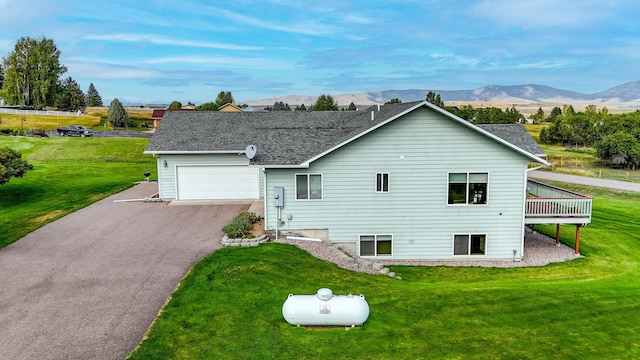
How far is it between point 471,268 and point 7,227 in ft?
65.3

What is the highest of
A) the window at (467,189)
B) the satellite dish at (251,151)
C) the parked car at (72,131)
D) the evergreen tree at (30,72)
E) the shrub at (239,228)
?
the evergreen tree at (30,72)

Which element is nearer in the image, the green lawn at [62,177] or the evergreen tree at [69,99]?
the green lawn at [62,177]

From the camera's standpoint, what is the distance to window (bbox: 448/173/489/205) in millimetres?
18828

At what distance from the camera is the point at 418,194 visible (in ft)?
61.9

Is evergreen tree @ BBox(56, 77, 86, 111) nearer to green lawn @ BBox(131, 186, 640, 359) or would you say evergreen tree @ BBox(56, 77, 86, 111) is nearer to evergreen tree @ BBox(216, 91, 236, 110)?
evergreen tree @ BBox(216, 91, 236, 110)

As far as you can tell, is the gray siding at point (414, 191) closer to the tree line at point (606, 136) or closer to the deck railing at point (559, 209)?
the deck railing at point (559, 209)

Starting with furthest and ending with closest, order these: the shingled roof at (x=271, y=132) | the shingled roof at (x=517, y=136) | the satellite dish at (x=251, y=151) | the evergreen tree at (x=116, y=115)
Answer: the evergreen tree at (x=116, y=115)
the shingled roof at (x=517, y=136)
the shingled roof at (x=271, y=132)
the satellite dish at (x=251, y=151)

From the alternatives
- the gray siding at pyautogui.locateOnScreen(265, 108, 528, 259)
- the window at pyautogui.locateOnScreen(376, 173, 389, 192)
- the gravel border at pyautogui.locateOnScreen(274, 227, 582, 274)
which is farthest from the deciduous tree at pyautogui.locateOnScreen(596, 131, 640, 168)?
the window at pyautogui.locateOnScreen(376, 173, 389, 192)

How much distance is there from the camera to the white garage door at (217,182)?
25969 mm

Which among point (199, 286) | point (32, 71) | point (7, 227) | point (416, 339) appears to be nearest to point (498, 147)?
point (416, 339)

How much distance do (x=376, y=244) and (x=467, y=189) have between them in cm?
445

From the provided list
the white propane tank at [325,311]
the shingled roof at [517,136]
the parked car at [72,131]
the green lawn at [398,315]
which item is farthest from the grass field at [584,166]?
the parked car at [72,131]

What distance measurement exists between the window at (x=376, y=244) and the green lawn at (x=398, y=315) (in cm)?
256

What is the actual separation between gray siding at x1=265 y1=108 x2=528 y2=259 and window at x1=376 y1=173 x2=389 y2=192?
0.19 metres
